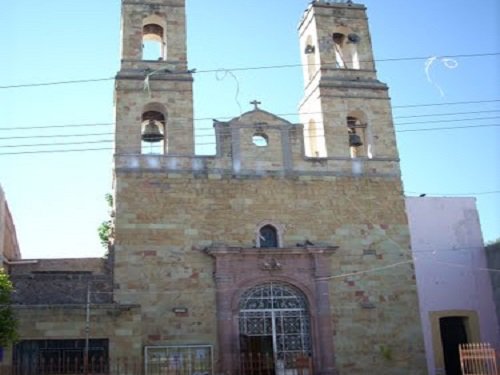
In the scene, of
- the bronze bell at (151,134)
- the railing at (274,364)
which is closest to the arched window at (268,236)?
the railing at (274,364)

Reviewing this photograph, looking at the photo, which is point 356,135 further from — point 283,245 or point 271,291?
point 271,291

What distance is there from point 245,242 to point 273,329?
8.66 ft

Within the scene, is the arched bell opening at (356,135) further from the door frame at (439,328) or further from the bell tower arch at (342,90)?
the door frame at (439,328)

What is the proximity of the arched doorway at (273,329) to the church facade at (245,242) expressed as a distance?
0.13ft

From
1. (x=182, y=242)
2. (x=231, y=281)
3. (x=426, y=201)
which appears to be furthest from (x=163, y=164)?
(x=426, y=201)

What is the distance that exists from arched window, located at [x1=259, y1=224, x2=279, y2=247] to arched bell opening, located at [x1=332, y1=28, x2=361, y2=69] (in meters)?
6.38

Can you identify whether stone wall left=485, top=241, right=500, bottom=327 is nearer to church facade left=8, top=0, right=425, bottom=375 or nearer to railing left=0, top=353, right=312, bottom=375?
church facade left=8, top=0, right=425, bottom=375

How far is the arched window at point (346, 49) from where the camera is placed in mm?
22609

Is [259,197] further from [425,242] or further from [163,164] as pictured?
[425,242]

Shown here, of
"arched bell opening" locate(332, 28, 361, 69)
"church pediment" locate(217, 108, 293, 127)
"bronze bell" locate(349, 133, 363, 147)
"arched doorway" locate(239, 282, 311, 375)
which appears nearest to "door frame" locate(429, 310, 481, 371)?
"arched doorway" locate(239, 282, 311, 375)

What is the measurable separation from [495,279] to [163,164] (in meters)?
11.3

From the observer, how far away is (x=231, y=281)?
61.1 ft

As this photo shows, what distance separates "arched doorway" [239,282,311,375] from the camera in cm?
1820

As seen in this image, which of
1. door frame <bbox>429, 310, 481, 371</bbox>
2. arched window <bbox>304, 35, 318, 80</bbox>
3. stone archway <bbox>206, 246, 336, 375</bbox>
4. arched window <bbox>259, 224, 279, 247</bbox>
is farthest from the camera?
arched window <bbox>304, 35, 318, 80</bbox>
